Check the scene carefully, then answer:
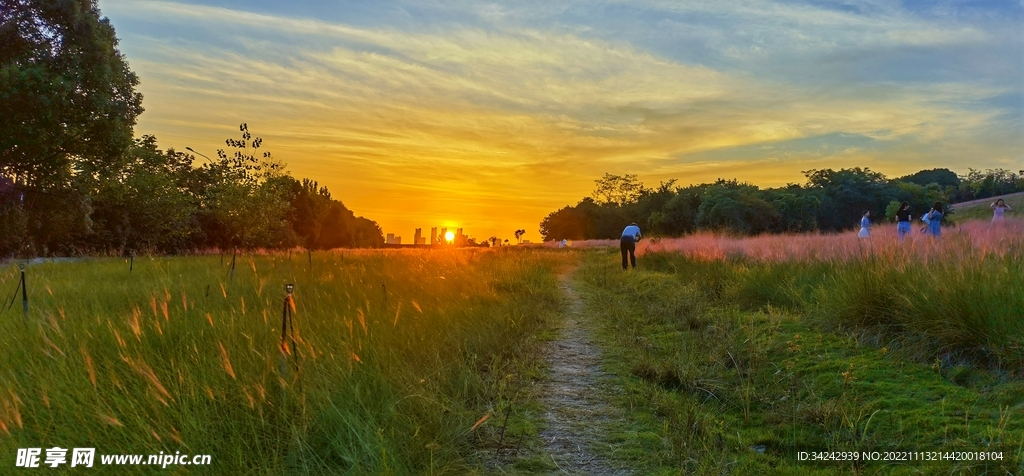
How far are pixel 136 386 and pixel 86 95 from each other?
803 inches

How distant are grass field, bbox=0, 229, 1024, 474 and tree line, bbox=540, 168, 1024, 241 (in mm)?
22108

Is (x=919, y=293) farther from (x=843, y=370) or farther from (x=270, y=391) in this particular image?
(x=270, y=391)

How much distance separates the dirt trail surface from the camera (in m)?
2.98

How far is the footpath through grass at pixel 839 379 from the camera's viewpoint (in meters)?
2.93

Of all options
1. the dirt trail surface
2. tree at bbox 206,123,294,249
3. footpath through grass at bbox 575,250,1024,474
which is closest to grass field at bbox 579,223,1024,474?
footpath through grass at bbox 575,250,1024,474

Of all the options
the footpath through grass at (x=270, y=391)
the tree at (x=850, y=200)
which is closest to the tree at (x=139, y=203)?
the footpath through grass at (x=270, y=391)

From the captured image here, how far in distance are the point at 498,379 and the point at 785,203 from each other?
46326 mm

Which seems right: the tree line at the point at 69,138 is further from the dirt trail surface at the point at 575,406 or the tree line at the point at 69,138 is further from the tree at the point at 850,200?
the tree at the point at 850,200

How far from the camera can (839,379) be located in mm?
4129

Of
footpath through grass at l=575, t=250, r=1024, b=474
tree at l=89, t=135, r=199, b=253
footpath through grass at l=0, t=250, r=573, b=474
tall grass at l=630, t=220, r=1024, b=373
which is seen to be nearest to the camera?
footpath through grass at l=0, t=250, r=573, b=474

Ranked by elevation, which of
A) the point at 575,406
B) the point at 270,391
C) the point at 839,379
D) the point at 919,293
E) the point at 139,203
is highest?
the point at 139,203

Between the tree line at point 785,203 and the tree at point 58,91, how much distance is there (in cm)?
2793

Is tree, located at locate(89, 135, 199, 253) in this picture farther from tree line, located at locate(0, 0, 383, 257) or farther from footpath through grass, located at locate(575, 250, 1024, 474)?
footpath through grass, located at locate(575, 250, 1024, 474)

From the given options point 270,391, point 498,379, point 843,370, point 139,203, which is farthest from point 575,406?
point 139,203
